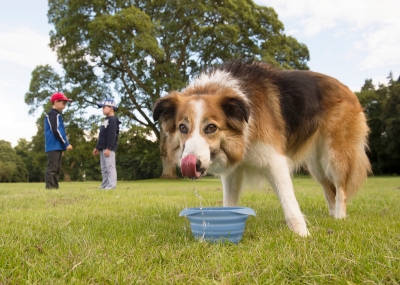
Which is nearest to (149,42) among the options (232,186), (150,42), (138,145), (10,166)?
(150,42)

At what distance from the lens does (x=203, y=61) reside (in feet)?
87.5

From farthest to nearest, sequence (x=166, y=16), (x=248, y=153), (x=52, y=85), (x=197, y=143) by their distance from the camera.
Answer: (x=52, y=85)
(x=166, y=16)
(x=248, y=153)
(x=197, y=143)

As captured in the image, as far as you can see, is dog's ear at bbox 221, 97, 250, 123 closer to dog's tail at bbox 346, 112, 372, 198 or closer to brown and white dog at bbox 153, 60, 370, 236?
brown and white dog at bbox 153, 60, 370, 236

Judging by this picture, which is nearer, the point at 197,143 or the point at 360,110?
the point at 197,143

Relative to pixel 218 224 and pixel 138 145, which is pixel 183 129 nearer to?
pixel 218 224

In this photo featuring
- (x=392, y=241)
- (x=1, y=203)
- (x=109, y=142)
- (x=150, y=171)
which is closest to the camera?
(x=392, y=241)

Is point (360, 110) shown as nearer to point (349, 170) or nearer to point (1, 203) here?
point (349, 170)

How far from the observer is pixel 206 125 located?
10.9 feet

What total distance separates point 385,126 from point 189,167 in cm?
3971

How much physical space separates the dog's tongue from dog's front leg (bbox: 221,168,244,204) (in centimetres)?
161

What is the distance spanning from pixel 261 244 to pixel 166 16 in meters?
24.8

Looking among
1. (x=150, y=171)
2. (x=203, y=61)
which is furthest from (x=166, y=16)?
(x=150, y=171)

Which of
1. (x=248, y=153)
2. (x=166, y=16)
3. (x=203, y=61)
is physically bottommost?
(x=248, y=153)

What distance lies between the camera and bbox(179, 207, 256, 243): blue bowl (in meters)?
2.92
